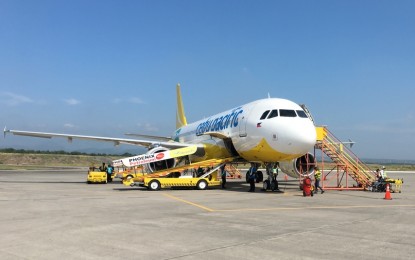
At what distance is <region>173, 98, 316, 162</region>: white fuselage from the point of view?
18.4 m

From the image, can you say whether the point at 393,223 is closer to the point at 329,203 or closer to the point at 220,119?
the point at 329,203

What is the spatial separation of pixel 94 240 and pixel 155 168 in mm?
17184

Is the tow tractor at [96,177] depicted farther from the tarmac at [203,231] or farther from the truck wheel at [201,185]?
the tarmac at [203,231]

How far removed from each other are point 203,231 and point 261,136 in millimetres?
10810

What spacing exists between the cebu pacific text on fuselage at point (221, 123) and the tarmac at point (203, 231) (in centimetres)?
840

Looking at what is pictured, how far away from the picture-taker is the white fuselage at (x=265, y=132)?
60.4 feet

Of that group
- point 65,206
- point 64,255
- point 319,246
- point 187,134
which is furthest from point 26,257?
point 187,134

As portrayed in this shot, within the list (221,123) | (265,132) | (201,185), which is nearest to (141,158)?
(201,185)

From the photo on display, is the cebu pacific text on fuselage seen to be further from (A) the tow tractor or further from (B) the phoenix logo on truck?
(A) the tow tractor

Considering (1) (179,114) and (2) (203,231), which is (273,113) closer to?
(2) (203,231)

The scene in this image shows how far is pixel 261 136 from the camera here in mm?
19453

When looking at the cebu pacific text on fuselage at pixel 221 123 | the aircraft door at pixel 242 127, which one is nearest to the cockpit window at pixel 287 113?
the aircraft door at pixel 242 127

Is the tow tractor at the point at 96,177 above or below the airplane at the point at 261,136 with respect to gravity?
below

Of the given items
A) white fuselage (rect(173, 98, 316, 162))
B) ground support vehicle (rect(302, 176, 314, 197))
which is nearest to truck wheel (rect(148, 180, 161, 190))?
white fuselage (rect(173, 98, 316, 162))
